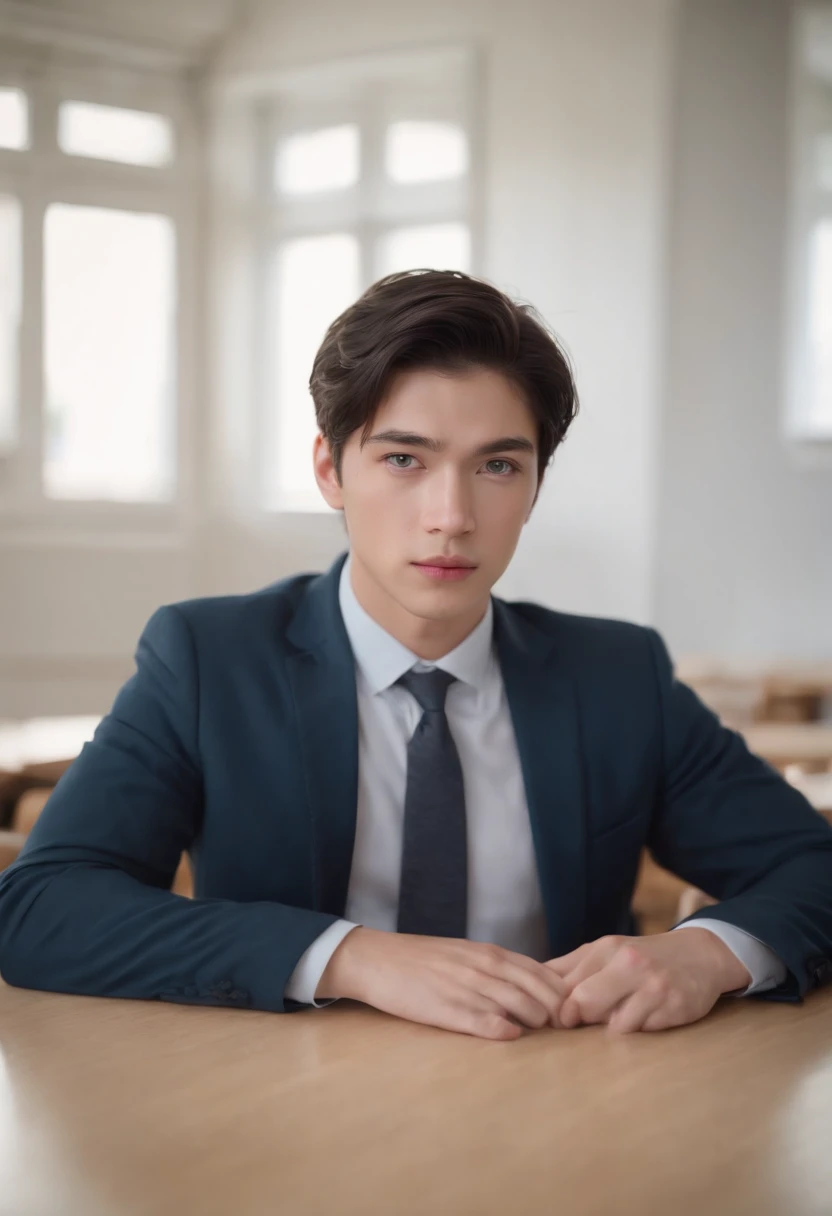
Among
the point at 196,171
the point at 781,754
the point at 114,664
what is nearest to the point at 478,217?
the point at 196,171

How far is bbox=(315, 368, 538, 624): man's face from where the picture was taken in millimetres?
1462

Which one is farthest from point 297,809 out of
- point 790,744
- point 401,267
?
point 401,267

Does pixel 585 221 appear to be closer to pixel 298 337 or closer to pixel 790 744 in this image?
pixel 298 337

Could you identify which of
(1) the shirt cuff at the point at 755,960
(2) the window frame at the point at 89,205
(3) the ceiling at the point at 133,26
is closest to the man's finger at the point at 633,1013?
(1) the shirt cuff at the point at 755,960

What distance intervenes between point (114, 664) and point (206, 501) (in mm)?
1150

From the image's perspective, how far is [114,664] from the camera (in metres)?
7.63

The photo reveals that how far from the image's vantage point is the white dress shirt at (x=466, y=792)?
162cm

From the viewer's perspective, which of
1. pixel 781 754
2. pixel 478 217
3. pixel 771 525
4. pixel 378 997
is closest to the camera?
pixel 378 997

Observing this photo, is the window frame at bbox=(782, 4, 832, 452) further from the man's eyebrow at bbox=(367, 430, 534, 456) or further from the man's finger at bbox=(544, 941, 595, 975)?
the man's finger at bbox=(544, 941, 595, 975)

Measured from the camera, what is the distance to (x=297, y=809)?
1.56 m

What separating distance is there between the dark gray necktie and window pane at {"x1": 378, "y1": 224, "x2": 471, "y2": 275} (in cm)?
595

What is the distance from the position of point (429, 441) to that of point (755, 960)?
25.4 inches

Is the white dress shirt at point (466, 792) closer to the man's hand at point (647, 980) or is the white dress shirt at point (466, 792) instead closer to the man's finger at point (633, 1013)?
the man's hand at point (647, 980)

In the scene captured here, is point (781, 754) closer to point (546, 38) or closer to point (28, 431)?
point (546, 38)
